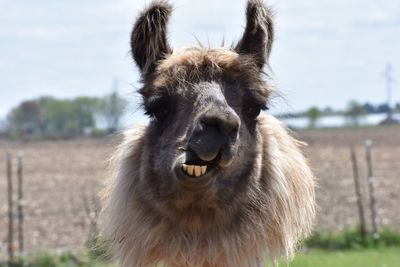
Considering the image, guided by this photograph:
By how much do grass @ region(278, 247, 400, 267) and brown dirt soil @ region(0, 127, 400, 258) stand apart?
4.39 ft

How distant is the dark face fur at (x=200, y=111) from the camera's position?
3.89 meters

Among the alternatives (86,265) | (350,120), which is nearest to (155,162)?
(86,265)

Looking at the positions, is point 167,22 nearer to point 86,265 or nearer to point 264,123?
point 264,123

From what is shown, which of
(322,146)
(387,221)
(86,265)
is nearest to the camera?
(86,265)

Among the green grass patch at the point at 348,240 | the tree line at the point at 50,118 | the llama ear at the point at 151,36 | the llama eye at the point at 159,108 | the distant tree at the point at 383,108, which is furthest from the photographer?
the tree line at the point at 50,118

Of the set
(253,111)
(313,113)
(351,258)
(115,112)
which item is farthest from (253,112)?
(313,113)

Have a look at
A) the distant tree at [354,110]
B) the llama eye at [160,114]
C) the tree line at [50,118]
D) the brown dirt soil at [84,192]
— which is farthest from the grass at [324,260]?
the tree line at [50,118]

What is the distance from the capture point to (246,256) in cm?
428

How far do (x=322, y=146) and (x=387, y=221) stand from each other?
2434cm

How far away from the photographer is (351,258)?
13617 mm

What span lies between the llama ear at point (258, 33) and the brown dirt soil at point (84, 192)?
3.50 feet

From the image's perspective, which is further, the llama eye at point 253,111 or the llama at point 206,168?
the llama eye at point 253,111

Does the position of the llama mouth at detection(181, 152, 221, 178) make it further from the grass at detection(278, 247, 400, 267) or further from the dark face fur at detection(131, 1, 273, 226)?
the grass at detection(278, 247, 400, 267)

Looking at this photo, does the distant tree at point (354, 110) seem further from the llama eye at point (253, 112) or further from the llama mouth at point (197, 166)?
the llama mouth at point (197, 166)
